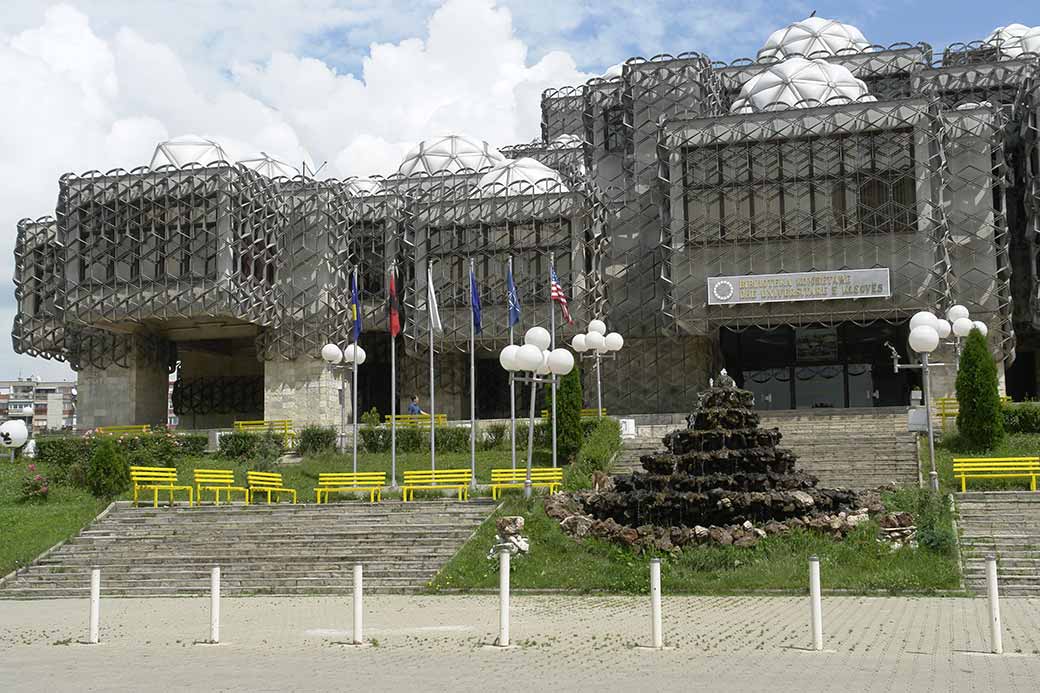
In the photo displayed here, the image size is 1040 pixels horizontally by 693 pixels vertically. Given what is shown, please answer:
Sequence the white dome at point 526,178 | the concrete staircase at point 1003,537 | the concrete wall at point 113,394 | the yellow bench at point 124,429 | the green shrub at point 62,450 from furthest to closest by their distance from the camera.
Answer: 1. the concrete wall at point 113,394
2. the white dome at point 526,178
3. the yellow bench at point 124,429
4. the green shrub at point 62,450
5. the concrete staircase at point 1003,537

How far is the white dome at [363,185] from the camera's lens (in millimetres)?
54250

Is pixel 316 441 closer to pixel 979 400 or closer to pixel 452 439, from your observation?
pixel 452 439

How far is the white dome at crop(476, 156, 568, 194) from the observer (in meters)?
47.4

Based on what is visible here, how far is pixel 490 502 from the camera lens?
974 inches

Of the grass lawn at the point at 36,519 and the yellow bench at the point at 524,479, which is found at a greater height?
the yellow bench at the point at 524,479

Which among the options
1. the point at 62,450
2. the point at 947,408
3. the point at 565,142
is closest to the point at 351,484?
the point at 62,450

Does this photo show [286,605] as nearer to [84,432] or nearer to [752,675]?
[752,675]

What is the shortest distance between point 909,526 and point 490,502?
8780 millimetres

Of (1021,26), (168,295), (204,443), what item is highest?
(1021,26)

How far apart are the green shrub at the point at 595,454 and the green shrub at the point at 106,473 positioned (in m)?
11.8

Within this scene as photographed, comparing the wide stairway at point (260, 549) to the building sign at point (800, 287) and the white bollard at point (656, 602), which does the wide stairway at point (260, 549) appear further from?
the building sign at point (800, 287)

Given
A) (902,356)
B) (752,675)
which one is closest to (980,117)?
(902,356)

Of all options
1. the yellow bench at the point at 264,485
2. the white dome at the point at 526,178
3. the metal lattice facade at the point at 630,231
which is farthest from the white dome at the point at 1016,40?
the yellow bench at the point at 264,485

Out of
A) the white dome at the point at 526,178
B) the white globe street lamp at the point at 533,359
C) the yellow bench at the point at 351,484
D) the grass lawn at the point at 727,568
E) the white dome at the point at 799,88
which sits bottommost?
the grass lawn at the point at 727,568
